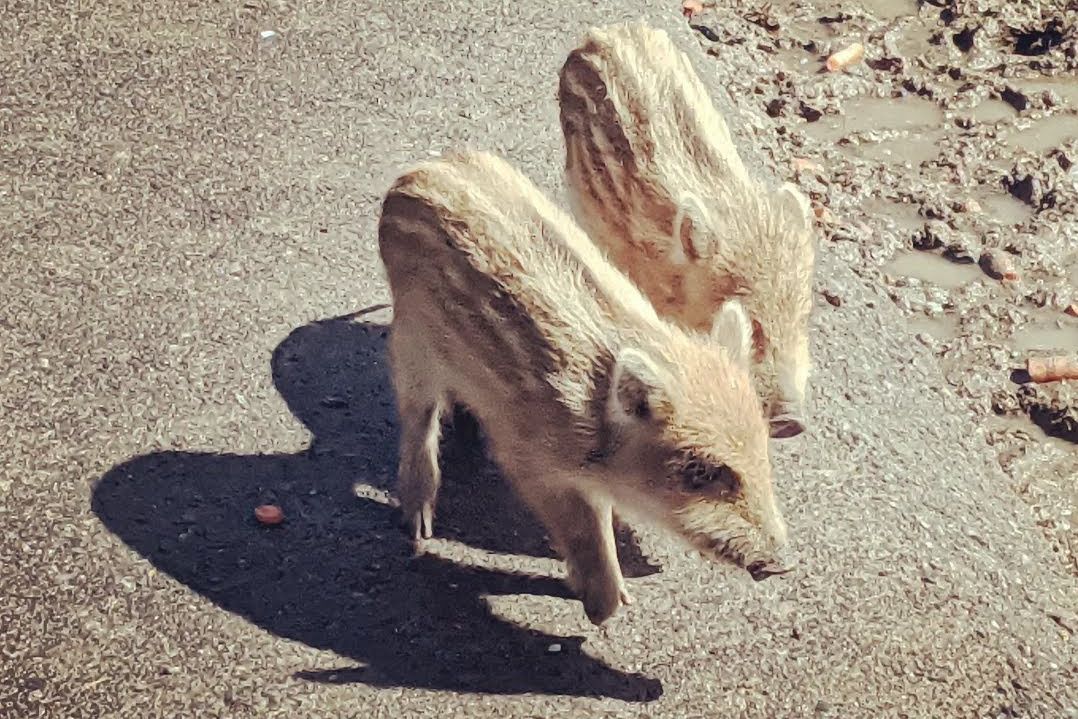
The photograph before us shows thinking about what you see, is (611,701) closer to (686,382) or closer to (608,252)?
(686,382)

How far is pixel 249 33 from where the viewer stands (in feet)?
19.6

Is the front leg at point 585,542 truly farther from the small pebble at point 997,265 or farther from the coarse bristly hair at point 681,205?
the small pebble at point 997,265

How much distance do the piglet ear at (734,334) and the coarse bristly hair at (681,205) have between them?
0.33m

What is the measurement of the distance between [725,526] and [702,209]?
1131 mm

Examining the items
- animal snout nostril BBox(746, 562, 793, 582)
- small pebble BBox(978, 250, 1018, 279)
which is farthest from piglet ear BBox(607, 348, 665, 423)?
small pebble BBox(978, 250, 1018, 279)

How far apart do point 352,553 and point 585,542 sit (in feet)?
2.17

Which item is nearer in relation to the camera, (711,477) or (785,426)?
(711,477)

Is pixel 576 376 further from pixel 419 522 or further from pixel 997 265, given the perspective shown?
pixel 997 265

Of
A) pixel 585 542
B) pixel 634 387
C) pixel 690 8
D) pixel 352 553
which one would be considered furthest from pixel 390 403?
pixel 690 8

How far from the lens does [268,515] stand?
12.9ft

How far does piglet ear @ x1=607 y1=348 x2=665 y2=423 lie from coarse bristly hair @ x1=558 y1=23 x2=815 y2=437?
637 millimetres

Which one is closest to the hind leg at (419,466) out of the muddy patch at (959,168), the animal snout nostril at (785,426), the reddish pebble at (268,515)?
the reddish pebble at (268,515)

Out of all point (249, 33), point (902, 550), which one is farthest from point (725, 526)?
point (249, 33)

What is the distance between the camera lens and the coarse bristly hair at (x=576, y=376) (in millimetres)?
3545
